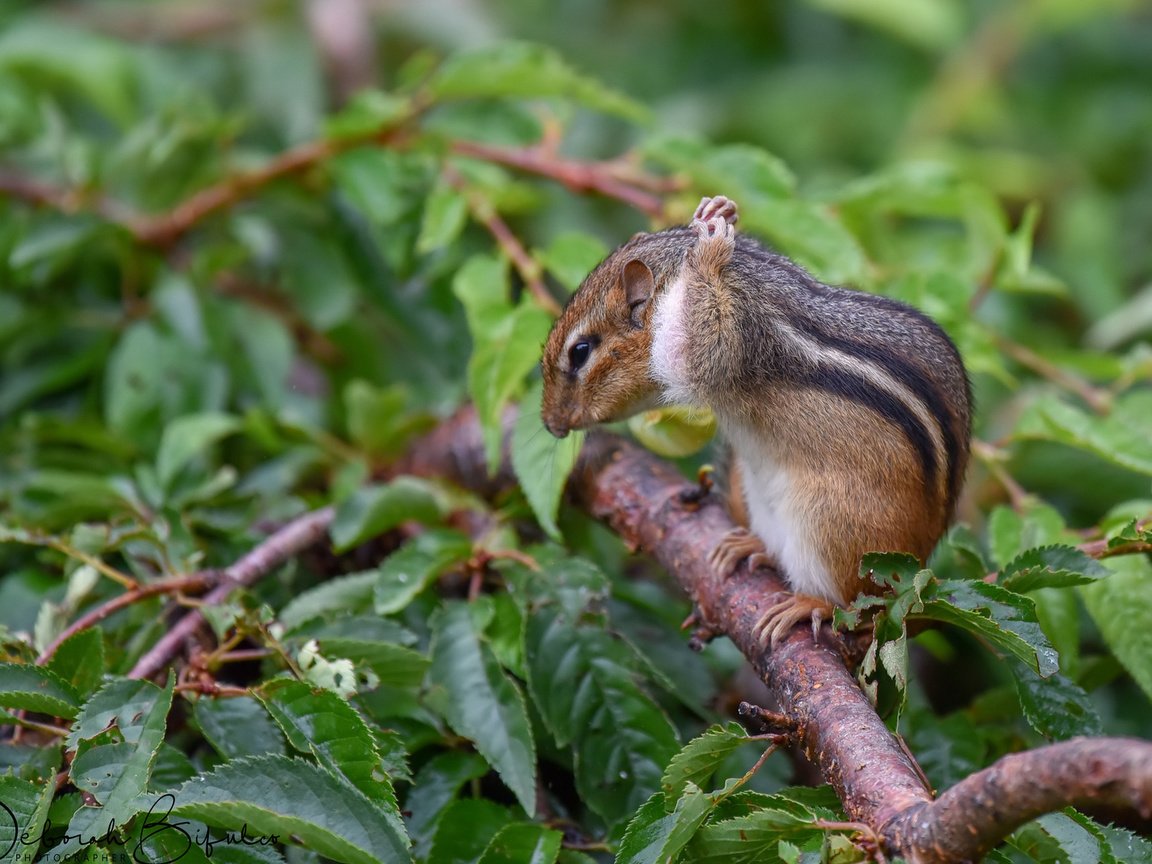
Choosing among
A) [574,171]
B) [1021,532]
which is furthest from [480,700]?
[574,171]

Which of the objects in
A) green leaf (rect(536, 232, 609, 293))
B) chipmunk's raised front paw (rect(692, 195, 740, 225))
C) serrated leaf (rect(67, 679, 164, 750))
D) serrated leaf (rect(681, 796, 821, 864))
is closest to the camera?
serrated leaf (rect(681, 796, 821, 864))

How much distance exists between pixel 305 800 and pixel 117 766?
25cm

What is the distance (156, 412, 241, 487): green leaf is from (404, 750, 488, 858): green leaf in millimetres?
851

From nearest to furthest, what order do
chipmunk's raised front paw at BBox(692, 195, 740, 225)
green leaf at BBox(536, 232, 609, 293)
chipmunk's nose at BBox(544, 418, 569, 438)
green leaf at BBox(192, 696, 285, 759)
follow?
green leaf at BBox(192, 696, 285, 759) < chipmunk's raised front paw at BBox(692, 195, 740, 225) < chipmunk's nose at BBox(544, 418, 569, 438) < green leaf at BBox(536, 232, 609, 293)

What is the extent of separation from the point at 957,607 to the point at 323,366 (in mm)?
1943

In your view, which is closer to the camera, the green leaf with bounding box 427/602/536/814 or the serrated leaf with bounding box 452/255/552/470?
the green leaf with bounding box 427/602/536/814

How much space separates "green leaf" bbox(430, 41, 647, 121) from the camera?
2.43 m

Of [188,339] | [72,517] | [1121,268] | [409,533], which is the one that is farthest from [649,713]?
[1121,268]

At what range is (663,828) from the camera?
136 cm

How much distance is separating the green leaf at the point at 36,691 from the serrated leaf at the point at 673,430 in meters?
0.99

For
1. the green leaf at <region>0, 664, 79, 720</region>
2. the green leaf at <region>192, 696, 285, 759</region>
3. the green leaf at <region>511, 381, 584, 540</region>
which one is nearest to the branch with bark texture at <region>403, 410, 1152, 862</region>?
the green leaf at <region>511, 381, 584, 540</region>

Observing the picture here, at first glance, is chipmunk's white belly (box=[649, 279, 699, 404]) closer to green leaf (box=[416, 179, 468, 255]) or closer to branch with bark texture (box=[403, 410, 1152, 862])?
branch with bark texture (box=[403, 410, 1152, 862])

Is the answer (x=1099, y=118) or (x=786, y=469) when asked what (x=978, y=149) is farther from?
(x=786, y=469)

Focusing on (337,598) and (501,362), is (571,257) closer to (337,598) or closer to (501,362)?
(501,362)
